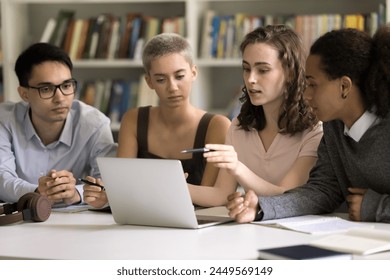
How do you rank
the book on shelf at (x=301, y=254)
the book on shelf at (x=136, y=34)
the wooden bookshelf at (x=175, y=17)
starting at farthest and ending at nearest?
the book on shelf at (x=136, y=34)
the wooden bookshelf at (x=175, y=17)
the book on shelf at (x=301, y=254)

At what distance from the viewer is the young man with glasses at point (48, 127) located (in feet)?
9.37

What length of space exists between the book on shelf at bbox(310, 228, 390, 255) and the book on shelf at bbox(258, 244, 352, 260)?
0.8 inches

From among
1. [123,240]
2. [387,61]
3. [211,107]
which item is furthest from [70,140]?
[211,107]

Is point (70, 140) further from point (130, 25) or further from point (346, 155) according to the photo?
point (130, 25)

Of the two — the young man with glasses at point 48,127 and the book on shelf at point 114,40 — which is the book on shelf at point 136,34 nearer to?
the book on shelf at point 114,40

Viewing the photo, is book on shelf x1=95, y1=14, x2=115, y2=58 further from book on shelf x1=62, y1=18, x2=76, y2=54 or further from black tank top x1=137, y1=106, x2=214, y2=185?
black tank top x1=137, y1=106, x2=214, y2=185

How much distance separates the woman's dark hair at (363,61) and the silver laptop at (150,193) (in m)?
0.52

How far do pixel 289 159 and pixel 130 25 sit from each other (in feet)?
7.15

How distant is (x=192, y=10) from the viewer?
420 centimetres

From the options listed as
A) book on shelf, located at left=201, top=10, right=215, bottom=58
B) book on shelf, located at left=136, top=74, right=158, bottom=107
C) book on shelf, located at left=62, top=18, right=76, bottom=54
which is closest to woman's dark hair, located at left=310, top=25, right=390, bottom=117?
book on shelf, located at left=201, top=10, right=215, bottom=58

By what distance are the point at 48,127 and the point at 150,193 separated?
108 cm

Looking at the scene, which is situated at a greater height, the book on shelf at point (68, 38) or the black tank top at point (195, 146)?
the book on shelf at point (68, 38)

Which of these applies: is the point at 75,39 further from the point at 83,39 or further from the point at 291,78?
the point at 291,78

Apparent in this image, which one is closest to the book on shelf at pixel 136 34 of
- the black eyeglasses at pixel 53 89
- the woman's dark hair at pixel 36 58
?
the woman's dark hair at pixel 36 58
